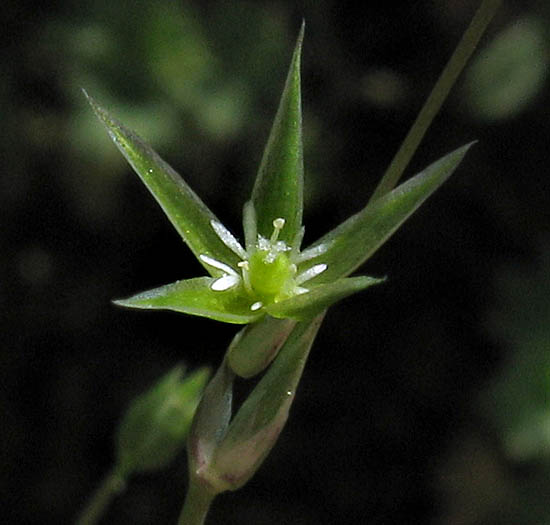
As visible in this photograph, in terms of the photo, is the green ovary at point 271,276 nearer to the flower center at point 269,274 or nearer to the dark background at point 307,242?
the flower center at point 269,274

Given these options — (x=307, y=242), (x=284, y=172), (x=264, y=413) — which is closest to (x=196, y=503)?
(x=264, y=413)

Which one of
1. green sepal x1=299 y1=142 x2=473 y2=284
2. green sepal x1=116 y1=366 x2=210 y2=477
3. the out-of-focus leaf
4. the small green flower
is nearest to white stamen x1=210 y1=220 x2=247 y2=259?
the small green flower

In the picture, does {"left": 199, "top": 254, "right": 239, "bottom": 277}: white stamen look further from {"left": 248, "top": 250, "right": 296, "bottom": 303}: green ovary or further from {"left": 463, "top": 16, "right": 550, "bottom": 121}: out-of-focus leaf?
{"left": 463, "top": 16, "right": 550, "bottom": 121}: out-of-focus leaf

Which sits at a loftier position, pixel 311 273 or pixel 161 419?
pixel 311 273

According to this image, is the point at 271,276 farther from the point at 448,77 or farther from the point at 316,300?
the point at 448,77

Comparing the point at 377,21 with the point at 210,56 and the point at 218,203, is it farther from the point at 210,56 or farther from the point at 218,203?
the point at 218,203
